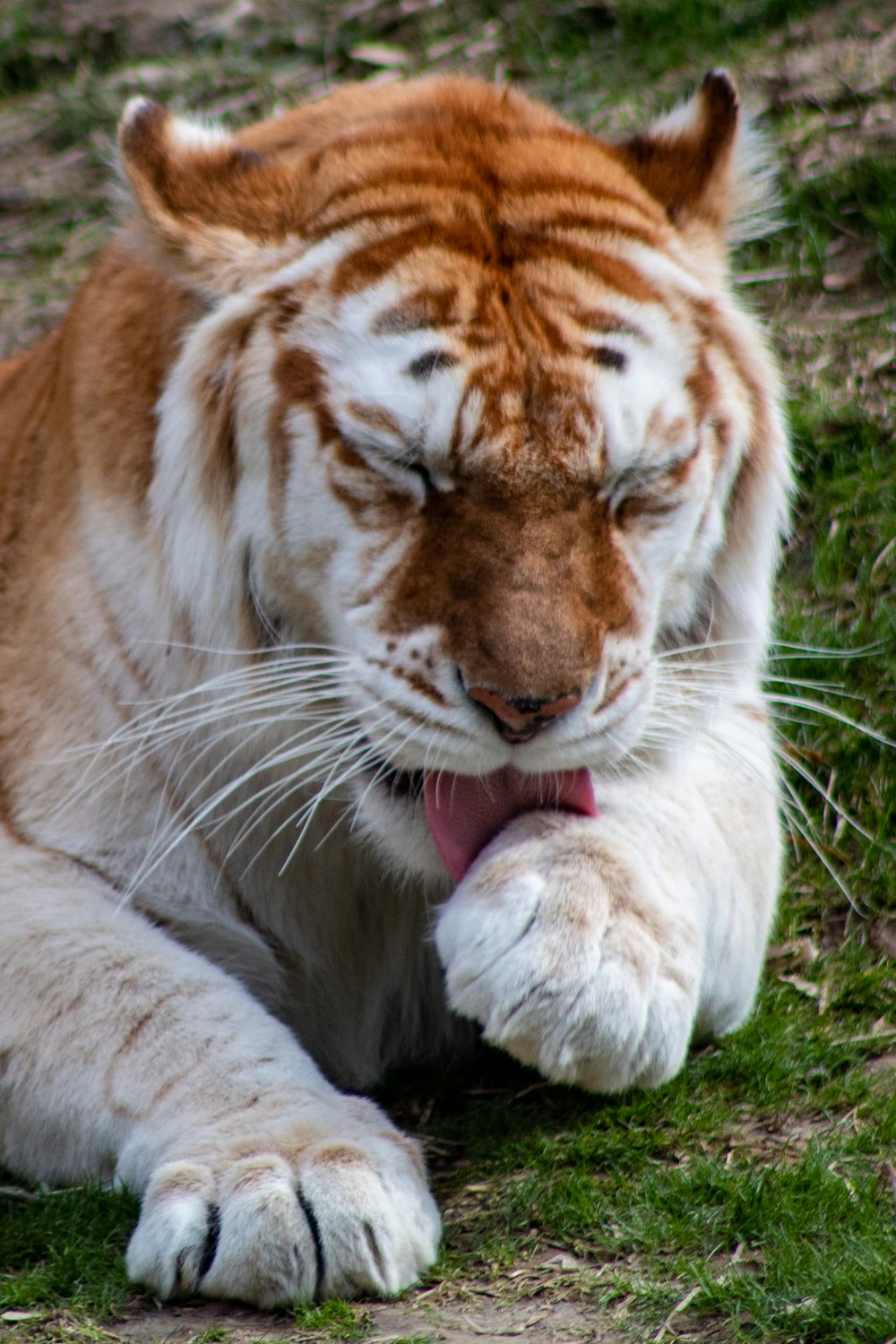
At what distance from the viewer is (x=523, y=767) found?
95.8 inches

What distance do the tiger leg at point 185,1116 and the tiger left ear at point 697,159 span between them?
1500mm

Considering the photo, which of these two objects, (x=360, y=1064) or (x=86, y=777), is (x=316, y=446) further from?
(x=360, y=1064)

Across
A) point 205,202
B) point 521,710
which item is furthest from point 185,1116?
point 205,202

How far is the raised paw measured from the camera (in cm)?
222

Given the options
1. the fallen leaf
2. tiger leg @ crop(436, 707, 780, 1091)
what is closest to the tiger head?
tiger leg @ crop(436, 707, 780, 1091)

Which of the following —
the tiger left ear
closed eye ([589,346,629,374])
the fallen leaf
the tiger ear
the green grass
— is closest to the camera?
the green grass

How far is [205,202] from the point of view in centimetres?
270

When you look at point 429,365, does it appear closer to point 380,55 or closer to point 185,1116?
point 185,1116

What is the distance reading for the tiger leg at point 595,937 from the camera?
7.57ft

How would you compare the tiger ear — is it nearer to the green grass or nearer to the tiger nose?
the tiger nose

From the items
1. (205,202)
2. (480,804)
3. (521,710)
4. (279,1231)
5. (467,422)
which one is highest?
(205,202)

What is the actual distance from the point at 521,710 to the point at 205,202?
100 cm

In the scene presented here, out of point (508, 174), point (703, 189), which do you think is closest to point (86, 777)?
point (508, 174)

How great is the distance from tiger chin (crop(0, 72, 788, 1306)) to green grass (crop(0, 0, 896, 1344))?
0.15m
